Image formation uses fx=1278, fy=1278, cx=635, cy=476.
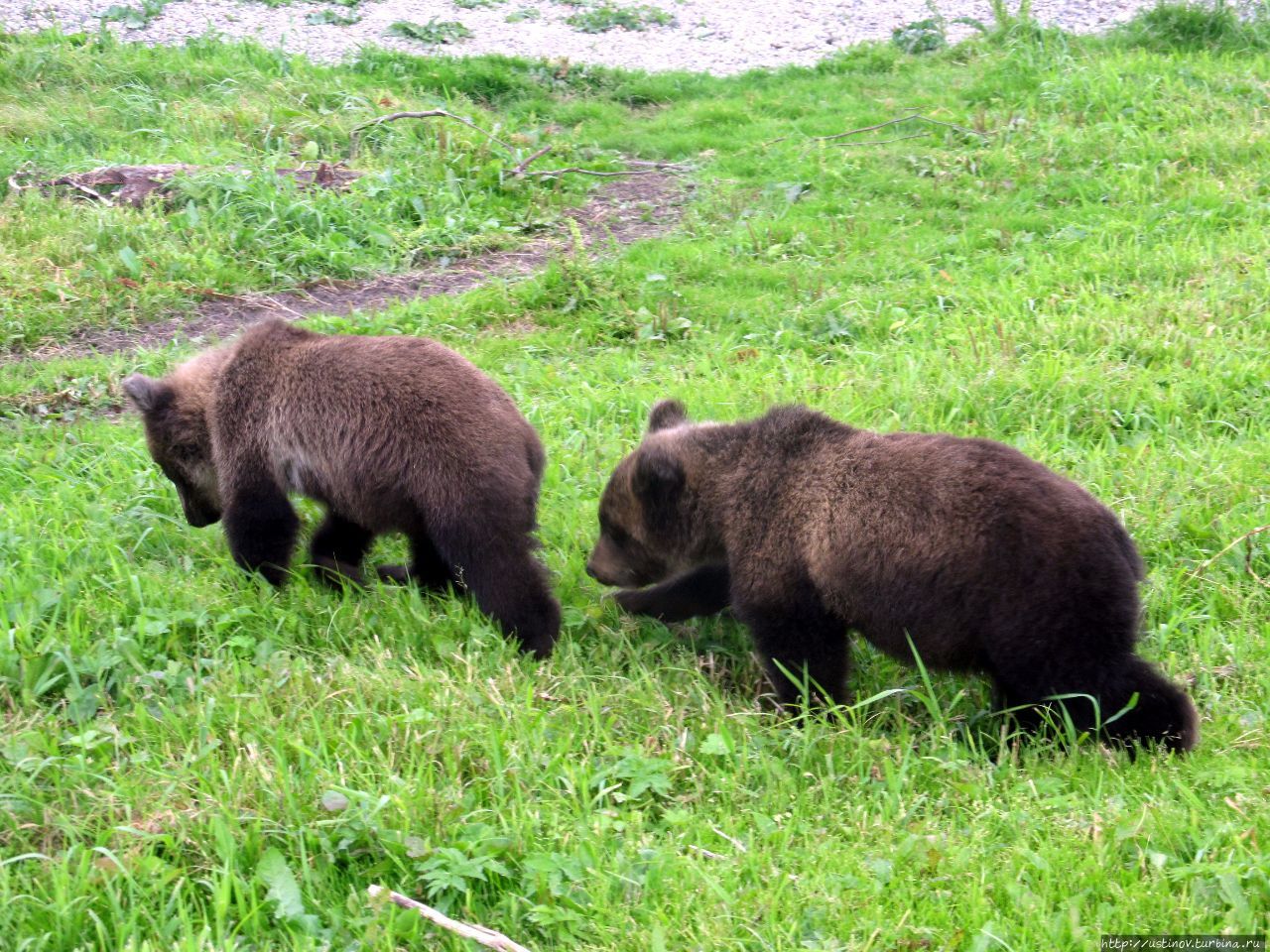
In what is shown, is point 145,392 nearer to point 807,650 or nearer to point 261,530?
point 261,530

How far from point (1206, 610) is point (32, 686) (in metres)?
4.80

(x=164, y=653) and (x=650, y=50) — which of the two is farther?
(x=650, y=50)

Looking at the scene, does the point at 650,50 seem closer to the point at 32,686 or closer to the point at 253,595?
the point at 253,595

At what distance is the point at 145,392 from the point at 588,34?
1054cm

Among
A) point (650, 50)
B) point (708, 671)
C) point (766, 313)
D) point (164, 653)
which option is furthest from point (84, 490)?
point (650, 50)

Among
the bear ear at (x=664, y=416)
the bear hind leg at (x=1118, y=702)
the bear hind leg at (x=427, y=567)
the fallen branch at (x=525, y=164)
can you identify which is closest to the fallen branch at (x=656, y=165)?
the fallen branch at (x=525, y=164)

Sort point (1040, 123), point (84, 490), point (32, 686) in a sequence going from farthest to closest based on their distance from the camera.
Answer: point (1040, 123), point (84, 490), point (32, 686)

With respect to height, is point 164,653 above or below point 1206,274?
below

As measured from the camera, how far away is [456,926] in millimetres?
3582

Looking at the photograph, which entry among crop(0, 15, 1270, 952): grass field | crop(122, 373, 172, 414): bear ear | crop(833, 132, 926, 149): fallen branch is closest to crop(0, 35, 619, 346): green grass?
crop(0, 15, 1270, 952): grass field

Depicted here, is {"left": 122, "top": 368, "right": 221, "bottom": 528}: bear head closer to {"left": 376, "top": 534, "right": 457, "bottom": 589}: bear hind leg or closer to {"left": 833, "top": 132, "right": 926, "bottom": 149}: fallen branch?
{"left": 376, "top": 534, "right": 457, "bottom": 589}: bear hind leg

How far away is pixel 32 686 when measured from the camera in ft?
16.1

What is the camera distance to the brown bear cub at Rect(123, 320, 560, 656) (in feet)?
18.0

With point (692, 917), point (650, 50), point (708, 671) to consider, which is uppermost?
point (650, 50)
